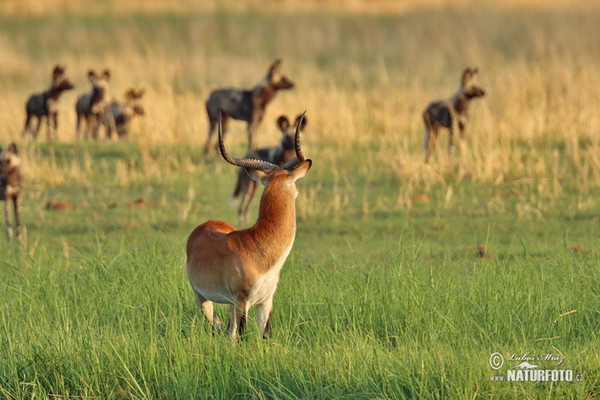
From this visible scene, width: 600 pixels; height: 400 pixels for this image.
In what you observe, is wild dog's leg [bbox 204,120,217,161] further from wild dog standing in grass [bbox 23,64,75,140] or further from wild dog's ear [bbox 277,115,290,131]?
wild dog's ear [bbox 277,115,290,131]

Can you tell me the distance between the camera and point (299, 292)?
19.9ft

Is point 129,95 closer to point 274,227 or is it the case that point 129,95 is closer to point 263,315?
point 263,315

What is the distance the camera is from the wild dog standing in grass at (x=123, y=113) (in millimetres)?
17136

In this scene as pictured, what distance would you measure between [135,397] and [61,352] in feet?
2.08

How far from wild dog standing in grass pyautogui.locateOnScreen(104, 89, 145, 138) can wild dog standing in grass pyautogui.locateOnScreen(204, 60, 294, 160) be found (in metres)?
2.78

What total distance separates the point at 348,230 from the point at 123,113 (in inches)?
353

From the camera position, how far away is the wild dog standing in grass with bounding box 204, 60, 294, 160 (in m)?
14.8

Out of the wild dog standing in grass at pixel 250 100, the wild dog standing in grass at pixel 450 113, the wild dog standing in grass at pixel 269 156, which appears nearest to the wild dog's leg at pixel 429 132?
the wild dog standing in grass at pixel 450 113

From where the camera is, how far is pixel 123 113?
57.1 feet

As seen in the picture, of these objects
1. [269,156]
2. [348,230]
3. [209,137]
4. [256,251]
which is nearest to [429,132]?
[209,137]

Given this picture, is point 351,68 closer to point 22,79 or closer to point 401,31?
point 401,31

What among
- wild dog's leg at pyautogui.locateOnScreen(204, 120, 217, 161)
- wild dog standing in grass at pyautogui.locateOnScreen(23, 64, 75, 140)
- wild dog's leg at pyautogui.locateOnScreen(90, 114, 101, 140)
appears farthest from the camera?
wild dog's leg at pyautogui.locateOnScreen(90, 114, 101, 140)

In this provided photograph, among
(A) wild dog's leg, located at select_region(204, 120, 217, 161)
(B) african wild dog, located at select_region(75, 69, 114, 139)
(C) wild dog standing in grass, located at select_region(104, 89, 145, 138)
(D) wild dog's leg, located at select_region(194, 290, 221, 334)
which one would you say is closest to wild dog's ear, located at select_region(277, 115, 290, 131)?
(A) wild dog's leg, located at select_region(204, 120, 217, 161)

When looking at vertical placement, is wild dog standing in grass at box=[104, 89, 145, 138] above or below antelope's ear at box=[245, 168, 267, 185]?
above
